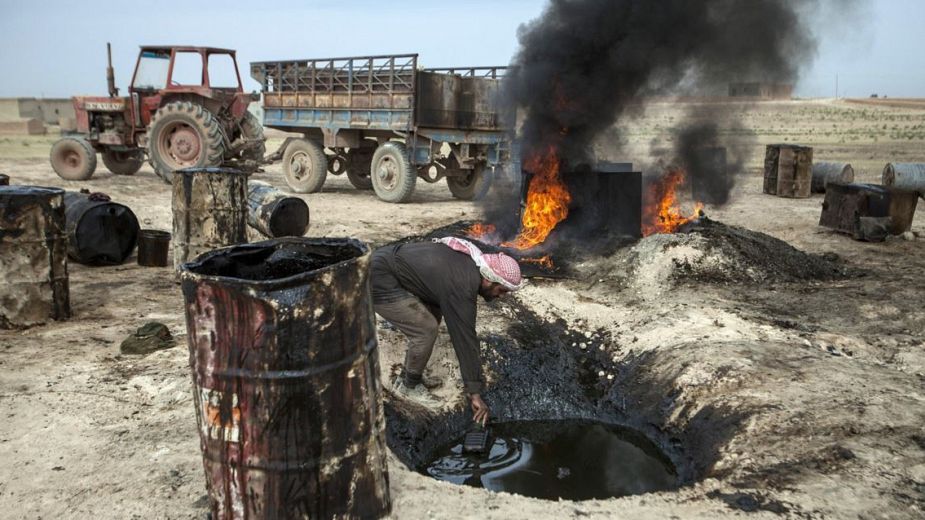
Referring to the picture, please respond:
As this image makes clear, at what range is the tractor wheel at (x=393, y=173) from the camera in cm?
1312

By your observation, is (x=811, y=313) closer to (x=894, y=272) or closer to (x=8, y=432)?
(x=894, y=272)

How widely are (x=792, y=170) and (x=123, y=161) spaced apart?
47.9 ft

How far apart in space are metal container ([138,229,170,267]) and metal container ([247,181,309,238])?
43.8 inches

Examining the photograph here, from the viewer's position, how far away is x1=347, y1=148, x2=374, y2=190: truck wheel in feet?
48.9

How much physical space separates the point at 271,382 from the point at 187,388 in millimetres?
2431

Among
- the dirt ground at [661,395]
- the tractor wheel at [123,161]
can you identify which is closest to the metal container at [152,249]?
the dirt ground at [661,395]

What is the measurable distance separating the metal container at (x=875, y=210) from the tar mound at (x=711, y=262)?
196 cm

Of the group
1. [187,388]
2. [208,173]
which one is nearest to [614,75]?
[208,173]

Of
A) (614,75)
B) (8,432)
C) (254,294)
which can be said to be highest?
(614,75)

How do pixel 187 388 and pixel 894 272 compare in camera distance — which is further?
pixel 894 272

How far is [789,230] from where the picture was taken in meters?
11.3

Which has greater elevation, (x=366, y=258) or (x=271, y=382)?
(x=366, y=258)

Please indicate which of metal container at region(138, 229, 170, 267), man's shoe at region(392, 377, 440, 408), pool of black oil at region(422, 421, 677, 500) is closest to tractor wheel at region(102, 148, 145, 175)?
metal container at region(138, 229, 170, 267)

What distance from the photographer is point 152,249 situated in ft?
27.8
